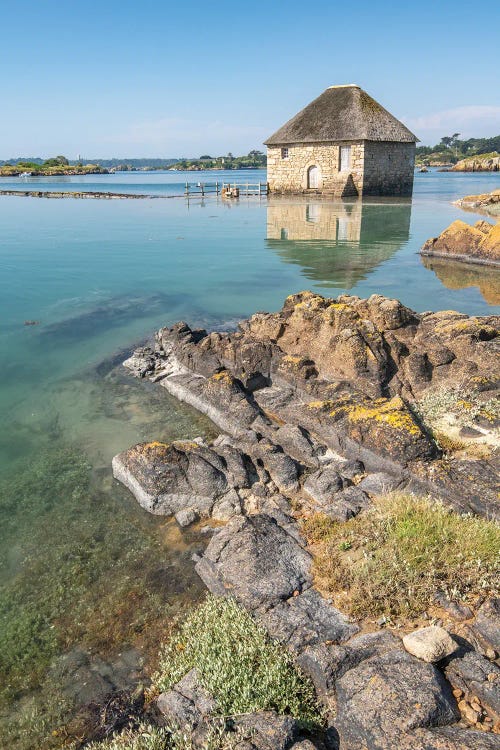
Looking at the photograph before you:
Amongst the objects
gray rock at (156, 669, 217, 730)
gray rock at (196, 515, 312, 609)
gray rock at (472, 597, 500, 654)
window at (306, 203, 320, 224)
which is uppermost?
window at (306, 203, 320, 224)

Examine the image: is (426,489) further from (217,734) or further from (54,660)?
(54,660)

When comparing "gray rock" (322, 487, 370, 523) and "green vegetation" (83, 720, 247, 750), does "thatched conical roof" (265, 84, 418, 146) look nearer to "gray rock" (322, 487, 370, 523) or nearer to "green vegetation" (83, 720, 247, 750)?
"gray rock" (322, 487, 370, 523)

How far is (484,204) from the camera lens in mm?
38969

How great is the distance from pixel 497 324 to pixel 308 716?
1037cm

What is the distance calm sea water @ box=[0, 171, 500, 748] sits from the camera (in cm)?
585

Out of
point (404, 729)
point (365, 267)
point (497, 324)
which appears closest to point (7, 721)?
point (404, 729)

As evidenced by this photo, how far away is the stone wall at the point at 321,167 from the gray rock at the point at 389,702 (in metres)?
44.5

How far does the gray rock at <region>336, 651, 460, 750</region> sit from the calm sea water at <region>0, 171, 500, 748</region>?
2335mm

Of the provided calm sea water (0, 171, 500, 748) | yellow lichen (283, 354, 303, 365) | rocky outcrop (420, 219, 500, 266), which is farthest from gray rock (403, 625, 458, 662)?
rocky outcrop (420, 219, 500, 266)

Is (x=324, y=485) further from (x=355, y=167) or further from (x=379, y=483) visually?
(x=355, y=167)

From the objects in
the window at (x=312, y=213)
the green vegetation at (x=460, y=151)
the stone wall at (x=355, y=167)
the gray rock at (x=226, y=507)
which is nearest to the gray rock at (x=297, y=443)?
the gray rock at (x=226, y=507)

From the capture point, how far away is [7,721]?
189 inches

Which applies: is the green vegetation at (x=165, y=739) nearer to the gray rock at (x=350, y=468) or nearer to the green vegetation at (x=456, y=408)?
the gray rock at (x=350, y=468)

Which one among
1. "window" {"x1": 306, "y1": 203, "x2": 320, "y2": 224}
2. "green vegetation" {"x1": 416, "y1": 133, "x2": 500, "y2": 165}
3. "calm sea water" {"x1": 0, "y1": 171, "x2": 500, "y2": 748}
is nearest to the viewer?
"calm sea water" {"x1": 0, "y1": 171, "x2": 500, "y2": 748}
